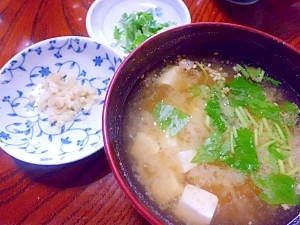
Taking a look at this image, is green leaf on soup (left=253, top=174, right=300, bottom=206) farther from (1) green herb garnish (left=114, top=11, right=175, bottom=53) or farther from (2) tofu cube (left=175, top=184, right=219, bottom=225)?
(1) green herb garnish (left=114, top=11, right=175, bottom=53)

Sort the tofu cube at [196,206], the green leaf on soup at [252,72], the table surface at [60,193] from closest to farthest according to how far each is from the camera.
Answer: the tofu cube at [196,206] → the table surface at [60,193] → the green leaf on soup at [252,72]

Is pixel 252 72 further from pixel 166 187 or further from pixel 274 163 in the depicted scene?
pixel 166 187

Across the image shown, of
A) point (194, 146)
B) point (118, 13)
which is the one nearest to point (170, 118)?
point (194, 146)

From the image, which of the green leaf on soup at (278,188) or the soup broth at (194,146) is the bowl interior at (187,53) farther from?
the green leaf on soup at (278,188)

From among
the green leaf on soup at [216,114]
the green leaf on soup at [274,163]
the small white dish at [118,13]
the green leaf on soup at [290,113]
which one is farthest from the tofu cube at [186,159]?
the small white dish at [118,13]

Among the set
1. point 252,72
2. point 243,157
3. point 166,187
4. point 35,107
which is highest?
point 252,72

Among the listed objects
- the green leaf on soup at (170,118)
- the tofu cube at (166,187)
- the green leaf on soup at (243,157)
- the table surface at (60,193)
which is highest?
the green leaf on soup at (243,157)

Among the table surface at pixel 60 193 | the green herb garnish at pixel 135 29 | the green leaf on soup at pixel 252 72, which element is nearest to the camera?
the table surface at pixel 60 193
